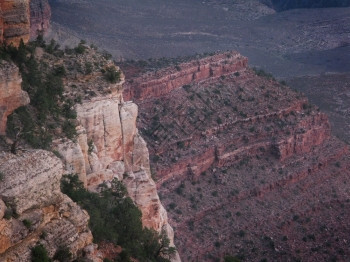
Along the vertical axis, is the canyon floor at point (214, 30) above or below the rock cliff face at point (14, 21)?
below

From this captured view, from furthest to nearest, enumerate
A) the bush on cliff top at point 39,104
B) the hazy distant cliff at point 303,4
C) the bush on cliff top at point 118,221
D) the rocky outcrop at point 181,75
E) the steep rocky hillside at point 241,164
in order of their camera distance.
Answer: the hazy distant cliff at point 303,4
the rocky outcrop at point 181,75
the steep rocky hillside at point 241,164
the bush on cliff top at point 118,221
the bush on cliff top at point 39,104

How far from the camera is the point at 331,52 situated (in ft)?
405

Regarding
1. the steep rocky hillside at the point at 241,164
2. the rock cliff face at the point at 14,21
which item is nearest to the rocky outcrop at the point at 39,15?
the steep rocky hillside at the point at 241,164

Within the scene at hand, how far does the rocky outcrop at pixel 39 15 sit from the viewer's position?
8712cm

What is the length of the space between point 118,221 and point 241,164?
2467 centimetres

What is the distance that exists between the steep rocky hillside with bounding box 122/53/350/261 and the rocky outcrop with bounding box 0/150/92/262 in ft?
73.2

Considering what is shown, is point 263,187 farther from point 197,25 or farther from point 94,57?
point 197,25

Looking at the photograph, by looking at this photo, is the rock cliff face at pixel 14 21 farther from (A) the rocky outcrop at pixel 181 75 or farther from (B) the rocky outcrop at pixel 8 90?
(A) the rocky outcrop at pixel 181 75

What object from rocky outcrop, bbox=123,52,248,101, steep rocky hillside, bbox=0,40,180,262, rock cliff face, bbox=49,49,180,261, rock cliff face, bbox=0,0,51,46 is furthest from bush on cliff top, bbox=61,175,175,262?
rocky outcrop, bbox=123,52,248,101

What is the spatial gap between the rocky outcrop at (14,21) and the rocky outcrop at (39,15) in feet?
206

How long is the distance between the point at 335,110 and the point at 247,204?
136ft

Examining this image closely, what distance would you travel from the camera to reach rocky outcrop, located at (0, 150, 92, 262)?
16.5 metres

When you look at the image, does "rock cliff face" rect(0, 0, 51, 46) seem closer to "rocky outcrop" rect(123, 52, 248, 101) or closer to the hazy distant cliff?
"rocky outcrop" rect(123, 52, 248, 101)

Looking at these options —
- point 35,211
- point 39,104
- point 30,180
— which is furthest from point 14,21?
point 35,211
